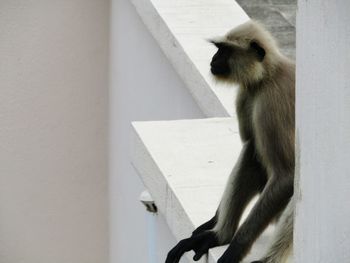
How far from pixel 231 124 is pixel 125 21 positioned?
8.79 ft

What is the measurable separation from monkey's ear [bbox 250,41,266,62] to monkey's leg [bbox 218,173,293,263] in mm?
594

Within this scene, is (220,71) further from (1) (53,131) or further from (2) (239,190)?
(1) (53,131)

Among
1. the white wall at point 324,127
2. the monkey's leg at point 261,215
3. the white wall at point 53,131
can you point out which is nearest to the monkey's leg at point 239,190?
the monkey's leg at point 261,215

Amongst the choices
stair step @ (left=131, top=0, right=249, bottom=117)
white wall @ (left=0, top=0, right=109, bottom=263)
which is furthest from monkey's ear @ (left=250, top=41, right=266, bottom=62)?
white wall @ (left=0, top=0, right=109, bottom=263)

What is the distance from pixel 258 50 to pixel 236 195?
612 millimetres

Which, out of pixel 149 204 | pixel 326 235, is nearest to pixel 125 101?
pixel 149 204

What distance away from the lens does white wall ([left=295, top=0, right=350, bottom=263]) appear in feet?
9.57

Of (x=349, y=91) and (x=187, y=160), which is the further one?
(x=187, y=160)

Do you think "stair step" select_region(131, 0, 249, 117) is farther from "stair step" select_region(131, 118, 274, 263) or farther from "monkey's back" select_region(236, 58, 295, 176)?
"monkey's back" select_region(236, 58, 295, 176)

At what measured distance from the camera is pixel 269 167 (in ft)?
14.4

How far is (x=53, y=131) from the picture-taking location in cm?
911

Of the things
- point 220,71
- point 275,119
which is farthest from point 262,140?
point 220,71

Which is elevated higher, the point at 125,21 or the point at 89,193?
the point at 125,21

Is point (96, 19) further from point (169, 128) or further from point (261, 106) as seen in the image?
point (261, 106)
